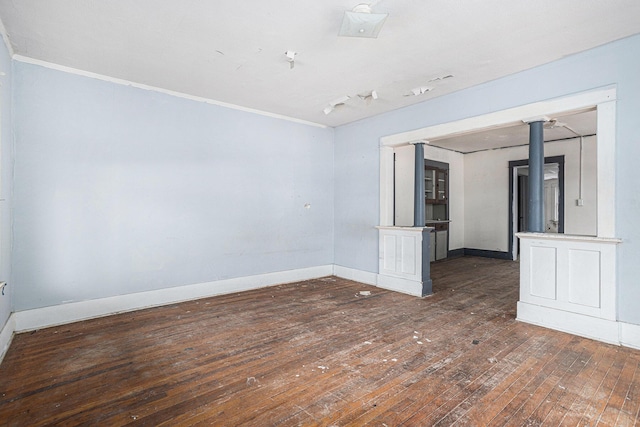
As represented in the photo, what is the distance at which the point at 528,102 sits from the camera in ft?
11.2

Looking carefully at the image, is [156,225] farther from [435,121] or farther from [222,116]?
[435,121]

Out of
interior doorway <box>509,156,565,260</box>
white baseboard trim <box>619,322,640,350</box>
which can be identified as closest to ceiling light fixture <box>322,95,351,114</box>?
white baseboard trim <box>619,322,640,350</box>

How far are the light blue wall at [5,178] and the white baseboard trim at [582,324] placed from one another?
16.1 ft

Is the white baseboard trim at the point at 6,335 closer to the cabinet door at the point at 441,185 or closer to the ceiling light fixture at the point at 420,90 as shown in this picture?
the ceiling light fixture at the point at 420,90

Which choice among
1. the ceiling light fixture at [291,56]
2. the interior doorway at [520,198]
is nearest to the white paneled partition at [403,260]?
the ceiling light fixture at [291,56]

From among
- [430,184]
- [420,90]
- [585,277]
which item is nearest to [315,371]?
[585,277]

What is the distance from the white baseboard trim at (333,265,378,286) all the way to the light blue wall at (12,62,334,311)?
0.63m

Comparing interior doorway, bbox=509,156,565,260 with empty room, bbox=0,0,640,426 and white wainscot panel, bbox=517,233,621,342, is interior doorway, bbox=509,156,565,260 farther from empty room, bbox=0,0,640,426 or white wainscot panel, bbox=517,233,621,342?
white wainscot panel, bbox=517,233,621,342

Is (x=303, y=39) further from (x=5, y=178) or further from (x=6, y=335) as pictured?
(x=6, y=335)

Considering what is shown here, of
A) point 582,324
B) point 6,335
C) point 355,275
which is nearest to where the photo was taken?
point 6,335

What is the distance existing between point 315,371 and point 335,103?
3.42m

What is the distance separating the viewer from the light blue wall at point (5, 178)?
270 cm

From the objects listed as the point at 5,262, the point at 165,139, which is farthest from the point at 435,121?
the point at 5,262

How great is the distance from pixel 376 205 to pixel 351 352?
2.84m
